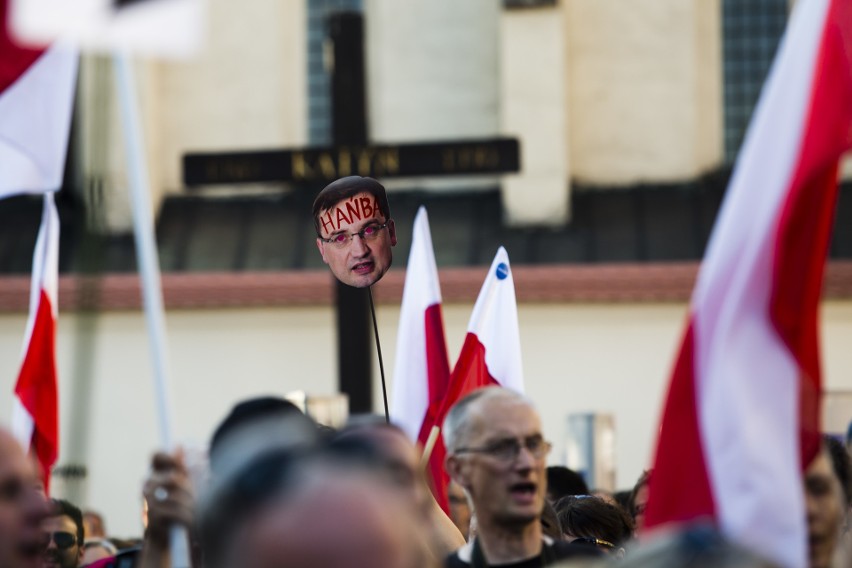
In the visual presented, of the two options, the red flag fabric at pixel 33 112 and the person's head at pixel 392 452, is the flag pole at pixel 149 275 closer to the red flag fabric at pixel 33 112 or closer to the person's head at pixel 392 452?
the person's head at pixel 392 452

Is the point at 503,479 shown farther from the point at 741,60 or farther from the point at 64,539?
the point at 741,60

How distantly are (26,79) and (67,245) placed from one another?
13.5 metres

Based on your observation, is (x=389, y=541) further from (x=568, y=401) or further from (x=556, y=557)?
(x=568, y=401)

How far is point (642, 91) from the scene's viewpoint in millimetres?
19656

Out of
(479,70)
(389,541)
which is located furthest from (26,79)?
(479,70)

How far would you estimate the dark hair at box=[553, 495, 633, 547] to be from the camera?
636 centimetres

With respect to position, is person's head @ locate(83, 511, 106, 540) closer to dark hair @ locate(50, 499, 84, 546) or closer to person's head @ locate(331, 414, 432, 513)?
dark hair @ locate(50, 499, 84, 546)

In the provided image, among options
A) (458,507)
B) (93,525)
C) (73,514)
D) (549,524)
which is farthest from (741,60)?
(549,524)

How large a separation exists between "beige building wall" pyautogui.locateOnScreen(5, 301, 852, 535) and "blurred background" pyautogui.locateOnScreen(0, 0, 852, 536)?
0.08 feet

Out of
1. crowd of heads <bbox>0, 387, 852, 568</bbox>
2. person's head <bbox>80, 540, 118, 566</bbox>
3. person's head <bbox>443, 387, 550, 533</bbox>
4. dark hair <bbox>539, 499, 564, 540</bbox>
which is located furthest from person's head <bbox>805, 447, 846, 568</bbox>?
person's head <bbox>80, 540, 118, 566</bbox>

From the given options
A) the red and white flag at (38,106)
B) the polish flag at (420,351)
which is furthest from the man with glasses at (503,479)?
the polish flag at (420,351)

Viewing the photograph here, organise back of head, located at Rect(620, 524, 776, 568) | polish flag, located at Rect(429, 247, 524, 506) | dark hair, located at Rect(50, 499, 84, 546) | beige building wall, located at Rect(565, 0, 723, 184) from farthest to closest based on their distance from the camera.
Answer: beige building wall, located at Rect(565, 0, 723, 184), polish flag, located at Rect(429, 247, 524, 506), dark hair, located at Rect(50, 499, 84, 546), back of head, located at Rect(620, 524, 776, 568)

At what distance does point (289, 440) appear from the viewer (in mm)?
2898

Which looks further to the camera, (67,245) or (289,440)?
(67,245)
